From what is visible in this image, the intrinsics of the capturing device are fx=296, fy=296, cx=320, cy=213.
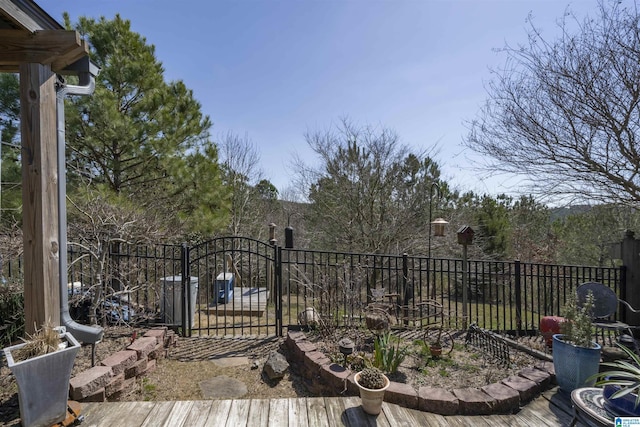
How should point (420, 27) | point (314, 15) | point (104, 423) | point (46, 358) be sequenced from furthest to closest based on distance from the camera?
1. point (314, 15)
2. point (420, 27)
3. point (104, 423)
4. point (46, 358)

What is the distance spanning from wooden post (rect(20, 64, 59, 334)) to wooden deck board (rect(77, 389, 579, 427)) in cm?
85

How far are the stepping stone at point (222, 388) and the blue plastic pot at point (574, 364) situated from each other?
2989 mm

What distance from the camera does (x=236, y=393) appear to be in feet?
9.84

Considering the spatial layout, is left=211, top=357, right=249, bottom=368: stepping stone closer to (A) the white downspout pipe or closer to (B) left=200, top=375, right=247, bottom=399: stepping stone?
(B) left=200, top=375, right=247, bottom=399: stepping stone

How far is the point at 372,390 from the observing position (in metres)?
2.14

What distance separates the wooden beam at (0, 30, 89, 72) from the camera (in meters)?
2.04

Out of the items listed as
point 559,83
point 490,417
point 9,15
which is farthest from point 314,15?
point 490,417

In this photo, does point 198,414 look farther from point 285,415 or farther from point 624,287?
point 624,287

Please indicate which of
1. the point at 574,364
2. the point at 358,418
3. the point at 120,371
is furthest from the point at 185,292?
the point at 574,364

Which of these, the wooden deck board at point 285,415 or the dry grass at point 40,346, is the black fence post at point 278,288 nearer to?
the wooden deck board at point 285,415

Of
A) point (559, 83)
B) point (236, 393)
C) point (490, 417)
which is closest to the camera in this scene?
point (490, 417)

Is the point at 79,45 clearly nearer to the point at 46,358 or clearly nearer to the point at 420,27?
the point at 46,358

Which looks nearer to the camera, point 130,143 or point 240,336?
point 240,336

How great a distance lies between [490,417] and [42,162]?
149 inches
